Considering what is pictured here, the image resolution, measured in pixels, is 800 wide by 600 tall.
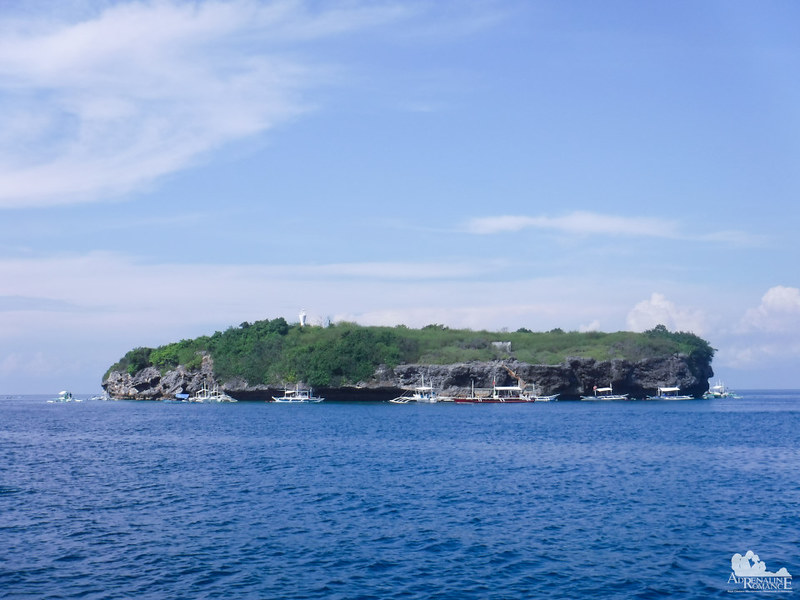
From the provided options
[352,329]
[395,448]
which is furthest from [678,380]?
[395,448]

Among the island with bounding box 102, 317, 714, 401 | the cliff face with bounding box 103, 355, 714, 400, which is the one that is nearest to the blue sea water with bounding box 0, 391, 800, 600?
the cliff face with bounding box 103, 355, 714, 400

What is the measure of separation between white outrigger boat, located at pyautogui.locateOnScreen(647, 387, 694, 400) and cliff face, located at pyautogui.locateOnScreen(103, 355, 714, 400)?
1.54m

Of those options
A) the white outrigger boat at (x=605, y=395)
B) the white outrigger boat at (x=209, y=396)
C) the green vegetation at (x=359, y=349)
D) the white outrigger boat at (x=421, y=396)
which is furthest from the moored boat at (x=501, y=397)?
the white outrigger boat at (x=209, y=396)

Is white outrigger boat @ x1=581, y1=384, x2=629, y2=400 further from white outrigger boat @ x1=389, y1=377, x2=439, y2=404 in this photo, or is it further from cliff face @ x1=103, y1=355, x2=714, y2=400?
white outrigger boat @ x1=389, y1=377, x2=439, y2=404

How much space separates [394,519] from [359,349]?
393 ft

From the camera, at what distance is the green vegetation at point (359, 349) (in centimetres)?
14750

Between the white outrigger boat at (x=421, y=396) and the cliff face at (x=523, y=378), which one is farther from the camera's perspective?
the cliff face at (x=523, y=378)

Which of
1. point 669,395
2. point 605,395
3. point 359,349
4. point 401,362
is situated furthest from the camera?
point 669,395

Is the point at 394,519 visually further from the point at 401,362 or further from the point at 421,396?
the point at 401,362

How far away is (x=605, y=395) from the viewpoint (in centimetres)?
15112

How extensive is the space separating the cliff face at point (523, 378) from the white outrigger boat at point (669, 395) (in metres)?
1.54

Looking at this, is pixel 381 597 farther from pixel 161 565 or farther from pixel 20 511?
pixel 20 511

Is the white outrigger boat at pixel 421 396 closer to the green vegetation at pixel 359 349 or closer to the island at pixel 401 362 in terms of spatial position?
the island at pixel 401 362

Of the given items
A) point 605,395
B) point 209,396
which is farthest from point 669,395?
point 209,396
